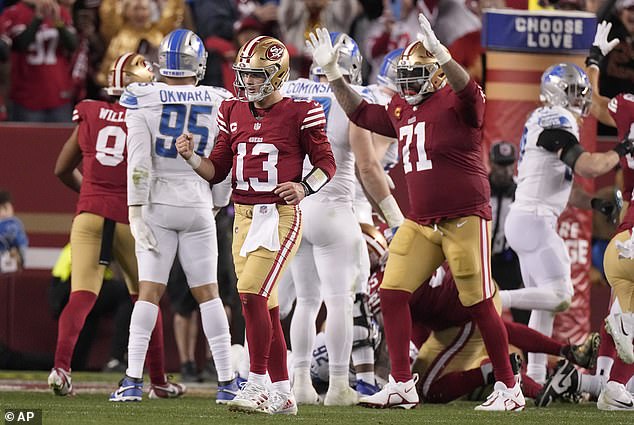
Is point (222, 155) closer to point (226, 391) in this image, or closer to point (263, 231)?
point (263, 231)

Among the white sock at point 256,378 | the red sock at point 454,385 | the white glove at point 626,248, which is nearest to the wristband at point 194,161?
the white sock at point 256,378

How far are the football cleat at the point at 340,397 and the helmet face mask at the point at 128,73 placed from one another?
83.7 inches

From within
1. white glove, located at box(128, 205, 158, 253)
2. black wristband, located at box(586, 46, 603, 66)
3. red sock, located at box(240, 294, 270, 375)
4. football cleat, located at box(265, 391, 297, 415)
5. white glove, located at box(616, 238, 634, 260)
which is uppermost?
black wristband, located at box(586, 46, 603, 66)

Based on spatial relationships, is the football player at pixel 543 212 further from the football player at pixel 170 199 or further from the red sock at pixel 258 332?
the red sock at pixel 258 332

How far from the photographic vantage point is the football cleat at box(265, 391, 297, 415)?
6.86 meters

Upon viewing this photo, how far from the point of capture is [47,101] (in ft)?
39.2

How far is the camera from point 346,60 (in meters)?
8.27

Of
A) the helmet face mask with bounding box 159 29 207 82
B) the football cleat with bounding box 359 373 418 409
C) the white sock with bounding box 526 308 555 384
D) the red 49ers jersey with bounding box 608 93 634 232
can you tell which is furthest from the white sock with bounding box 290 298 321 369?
the red 49ers jersey with bounding box 608 93 634 232

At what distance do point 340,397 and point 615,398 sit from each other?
1474 millimetres

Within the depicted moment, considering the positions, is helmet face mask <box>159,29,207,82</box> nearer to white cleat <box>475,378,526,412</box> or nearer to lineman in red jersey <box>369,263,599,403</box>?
lineman in red jersey <box>369,263,599,403</box>

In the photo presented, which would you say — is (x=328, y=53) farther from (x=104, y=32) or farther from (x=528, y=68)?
(x=104, y=32)

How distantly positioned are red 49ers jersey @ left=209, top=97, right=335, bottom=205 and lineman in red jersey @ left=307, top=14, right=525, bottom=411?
554mm

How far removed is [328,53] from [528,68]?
316 centimetres

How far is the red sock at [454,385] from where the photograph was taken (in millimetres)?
8055
